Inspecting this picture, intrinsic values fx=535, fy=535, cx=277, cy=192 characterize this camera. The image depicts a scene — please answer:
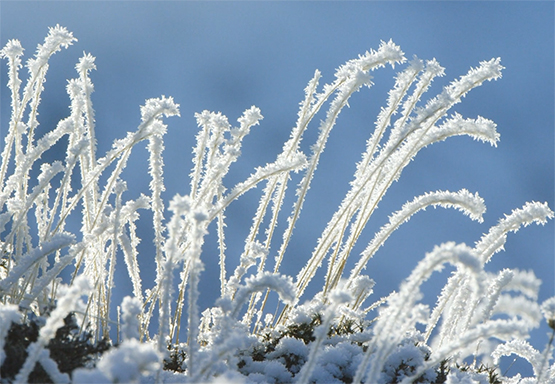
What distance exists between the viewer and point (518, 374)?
2203 mm

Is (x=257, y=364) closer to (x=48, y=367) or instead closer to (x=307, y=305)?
(x=307, y=305)

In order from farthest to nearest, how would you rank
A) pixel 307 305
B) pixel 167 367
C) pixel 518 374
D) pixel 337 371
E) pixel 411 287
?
pixel 518 374
pixel 307 305
pixel 167 367
pixel 337 371
pixel 411 287

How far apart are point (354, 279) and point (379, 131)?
637 mm

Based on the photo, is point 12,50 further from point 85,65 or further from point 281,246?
point 281,246

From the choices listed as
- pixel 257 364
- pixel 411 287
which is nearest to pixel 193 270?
pixel 411 287

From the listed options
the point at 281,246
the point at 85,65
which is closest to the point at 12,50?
the point at 85,65

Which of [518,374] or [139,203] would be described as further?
[518,374]

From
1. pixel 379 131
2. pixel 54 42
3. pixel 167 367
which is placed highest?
pixel 379 131

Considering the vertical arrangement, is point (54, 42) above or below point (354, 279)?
above

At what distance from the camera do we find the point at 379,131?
2.28 metres

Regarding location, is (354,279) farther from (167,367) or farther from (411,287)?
(411,287)

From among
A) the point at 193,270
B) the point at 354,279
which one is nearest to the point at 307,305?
the point at 354,279

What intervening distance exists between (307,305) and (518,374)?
96 centimetres

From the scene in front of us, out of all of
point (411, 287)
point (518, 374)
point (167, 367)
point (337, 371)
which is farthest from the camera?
point (518, 374)
